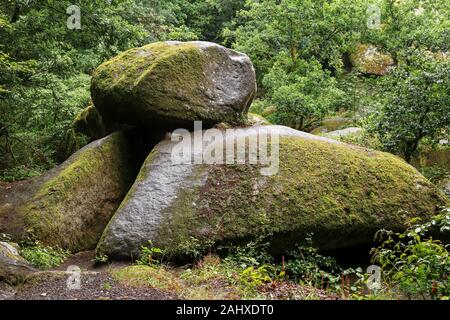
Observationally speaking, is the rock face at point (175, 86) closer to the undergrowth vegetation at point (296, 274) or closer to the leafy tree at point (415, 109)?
the undergrowth vegetation at point (296, 274)

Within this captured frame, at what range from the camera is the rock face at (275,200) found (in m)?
8.20

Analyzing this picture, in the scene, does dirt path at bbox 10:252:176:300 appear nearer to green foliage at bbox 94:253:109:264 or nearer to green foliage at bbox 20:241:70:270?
green foliage at bbox 94:253:109:264

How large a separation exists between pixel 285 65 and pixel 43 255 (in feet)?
44.2

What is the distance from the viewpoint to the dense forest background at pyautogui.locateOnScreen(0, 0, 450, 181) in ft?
39.9

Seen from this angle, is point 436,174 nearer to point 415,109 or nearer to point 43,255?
point 415,109

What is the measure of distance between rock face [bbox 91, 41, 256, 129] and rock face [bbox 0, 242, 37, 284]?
12.4 feet

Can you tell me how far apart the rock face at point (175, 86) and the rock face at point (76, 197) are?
918mm

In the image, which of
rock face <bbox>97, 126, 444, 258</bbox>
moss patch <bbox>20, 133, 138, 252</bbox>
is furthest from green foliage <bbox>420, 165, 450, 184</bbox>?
moss patch <bbox>20, 133, 138, 252</bbox>

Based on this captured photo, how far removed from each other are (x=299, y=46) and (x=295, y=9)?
1.55 meters

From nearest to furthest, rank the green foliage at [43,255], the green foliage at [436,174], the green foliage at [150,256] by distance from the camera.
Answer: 1. the green foliage at [150,256]
2. the green foliage at [43,255]
3. the green foliage at [436,174]

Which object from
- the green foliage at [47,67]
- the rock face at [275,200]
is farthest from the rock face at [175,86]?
the green foliage at [47,67]

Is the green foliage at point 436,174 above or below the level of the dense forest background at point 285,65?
below
